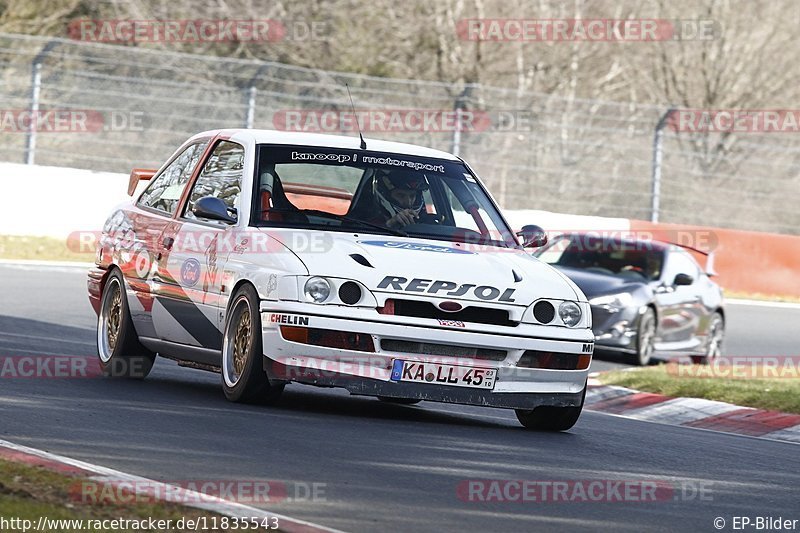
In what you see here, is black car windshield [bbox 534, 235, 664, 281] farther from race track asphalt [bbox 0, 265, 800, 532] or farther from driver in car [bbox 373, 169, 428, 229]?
driver in car [bbox 373, 169, 428, 229]

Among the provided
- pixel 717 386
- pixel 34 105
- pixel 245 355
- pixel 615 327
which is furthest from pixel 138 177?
pixel 34 105

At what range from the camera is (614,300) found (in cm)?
1673

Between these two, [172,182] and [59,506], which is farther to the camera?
[172,182]

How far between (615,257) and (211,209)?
898cm

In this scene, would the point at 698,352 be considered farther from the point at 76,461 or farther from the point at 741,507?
the point at 76,461

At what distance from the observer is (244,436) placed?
8.09 m

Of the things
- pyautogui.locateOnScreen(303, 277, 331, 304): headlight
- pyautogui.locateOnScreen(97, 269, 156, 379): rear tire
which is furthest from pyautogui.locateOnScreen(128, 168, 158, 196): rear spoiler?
pyautogui.locateOnScreen(303, 277, 331, 304): headlight

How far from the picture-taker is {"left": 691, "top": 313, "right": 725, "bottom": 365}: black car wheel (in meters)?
18.3

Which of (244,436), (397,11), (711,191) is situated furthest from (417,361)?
A: (397,11)

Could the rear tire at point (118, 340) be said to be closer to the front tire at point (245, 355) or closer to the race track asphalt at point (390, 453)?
the race track asphalt at point (390, 453)

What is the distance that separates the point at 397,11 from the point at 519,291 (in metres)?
27.7

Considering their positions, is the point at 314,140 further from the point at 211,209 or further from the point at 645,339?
the point at 645,339

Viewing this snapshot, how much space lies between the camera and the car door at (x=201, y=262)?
984 cm

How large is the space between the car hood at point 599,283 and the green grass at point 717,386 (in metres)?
1.64
